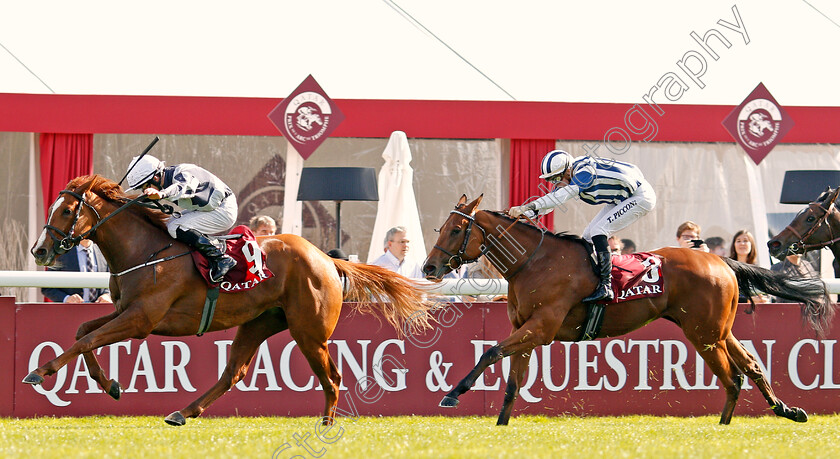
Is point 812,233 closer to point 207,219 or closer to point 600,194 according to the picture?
point 600,194

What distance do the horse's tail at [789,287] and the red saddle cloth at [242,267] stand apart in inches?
143

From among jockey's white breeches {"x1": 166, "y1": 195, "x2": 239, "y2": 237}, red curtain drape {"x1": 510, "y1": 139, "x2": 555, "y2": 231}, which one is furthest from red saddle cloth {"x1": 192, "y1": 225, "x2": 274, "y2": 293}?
red curtain drape {"x1": 510, "y1": 139, "x2": 555, "y2": 231}

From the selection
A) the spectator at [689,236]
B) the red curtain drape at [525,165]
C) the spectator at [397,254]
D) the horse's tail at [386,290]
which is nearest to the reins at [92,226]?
the horse's tail at [386,290]

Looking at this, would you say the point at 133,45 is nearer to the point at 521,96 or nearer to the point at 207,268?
the point at 521,96

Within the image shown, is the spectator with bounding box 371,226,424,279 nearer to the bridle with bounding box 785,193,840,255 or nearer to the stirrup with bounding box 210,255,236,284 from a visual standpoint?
the stirrup with bounding box 210,255,236,284

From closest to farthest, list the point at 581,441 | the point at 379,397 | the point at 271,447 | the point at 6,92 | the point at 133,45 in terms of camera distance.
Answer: the point at 271,447, the point at 581,441, the point at 379,397, the point at 6,92, the point at 133,45

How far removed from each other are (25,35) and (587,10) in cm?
697

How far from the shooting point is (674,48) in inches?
509

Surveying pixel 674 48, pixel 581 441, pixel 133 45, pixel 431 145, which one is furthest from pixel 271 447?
pixel 674 48

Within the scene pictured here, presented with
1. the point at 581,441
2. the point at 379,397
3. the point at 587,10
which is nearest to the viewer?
the point at 581,441

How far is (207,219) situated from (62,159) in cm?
493

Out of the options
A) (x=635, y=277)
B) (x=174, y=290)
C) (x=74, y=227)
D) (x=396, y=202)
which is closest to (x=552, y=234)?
(x=635, y=277)

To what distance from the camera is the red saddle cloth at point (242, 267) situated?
22.9 feet

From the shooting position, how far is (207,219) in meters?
7.13
